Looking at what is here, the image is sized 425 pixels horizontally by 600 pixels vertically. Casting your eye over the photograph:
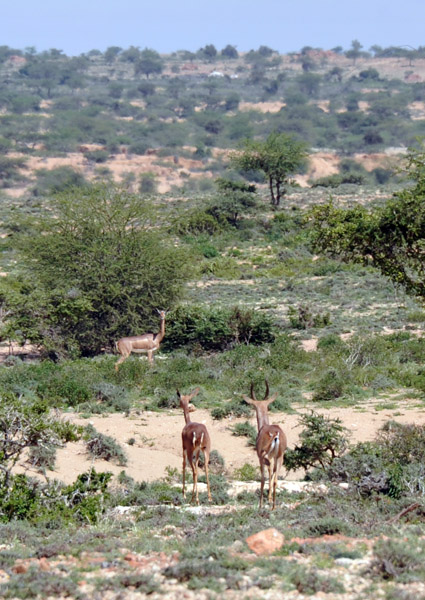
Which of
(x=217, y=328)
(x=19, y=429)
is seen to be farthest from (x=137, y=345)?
(x=19, y=429)

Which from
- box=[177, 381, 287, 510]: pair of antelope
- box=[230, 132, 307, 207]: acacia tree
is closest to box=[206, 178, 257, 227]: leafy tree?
box=[230, 132, 307, 207]: acacia tree

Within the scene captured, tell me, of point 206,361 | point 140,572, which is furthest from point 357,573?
point 206,361

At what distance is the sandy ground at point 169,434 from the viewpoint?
11.9 metres

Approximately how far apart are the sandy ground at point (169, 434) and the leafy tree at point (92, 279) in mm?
6661

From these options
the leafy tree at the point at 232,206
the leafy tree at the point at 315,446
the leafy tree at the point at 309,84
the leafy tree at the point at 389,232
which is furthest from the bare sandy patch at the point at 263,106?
the leafy tree at the point at 315,446

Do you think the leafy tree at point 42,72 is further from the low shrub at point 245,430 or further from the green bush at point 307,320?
the low shrub at point 245,430

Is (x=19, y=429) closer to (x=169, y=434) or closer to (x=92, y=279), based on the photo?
(x=169, y=434)

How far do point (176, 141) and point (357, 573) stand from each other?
83.3m

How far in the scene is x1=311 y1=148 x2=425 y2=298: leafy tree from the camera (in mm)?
12616

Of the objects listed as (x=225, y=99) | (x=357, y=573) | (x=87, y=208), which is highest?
(x=225, y=99)

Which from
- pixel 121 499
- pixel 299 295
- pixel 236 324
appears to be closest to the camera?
pixel 121 499

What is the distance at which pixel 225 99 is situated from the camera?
4587 inches

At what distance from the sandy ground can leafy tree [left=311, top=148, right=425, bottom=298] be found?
2.36 m

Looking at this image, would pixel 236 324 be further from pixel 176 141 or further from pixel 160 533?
pixel 176 141
